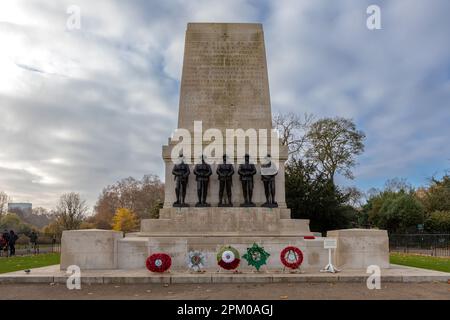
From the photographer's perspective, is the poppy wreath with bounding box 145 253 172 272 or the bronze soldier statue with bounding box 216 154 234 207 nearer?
the poppy wreath with bounding box 145 253 172 272

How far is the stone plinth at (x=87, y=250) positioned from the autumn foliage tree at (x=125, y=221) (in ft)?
169

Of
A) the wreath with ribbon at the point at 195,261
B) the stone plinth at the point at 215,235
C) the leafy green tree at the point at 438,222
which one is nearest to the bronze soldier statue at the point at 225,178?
the stone plinth at the point at 215,235

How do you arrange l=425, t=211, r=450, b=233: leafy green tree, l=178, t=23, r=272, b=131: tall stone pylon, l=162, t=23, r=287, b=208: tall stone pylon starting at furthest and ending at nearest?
l=425, t=211, r=450, b=233: leafy green tree
l=178, t=23, r=272, b=131: tall stone pylon
l=162, t=23, r=287, b=208: tall stone pylon

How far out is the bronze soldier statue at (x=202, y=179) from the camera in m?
17.8

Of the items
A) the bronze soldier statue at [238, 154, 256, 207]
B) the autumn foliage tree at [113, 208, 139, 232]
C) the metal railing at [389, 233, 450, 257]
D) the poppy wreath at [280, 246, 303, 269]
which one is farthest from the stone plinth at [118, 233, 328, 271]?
the autumn foliage tree at [113, 208, 139, 232]

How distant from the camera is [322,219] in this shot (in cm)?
2822

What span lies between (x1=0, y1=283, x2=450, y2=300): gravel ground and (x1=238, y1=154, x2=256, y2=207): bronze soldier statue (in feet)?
21.8

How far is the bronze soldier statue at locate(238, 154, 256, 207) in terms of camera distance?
17859 mm

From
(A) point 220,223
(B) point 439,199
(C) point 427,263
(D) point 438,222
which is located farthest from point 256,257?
(B) point 439,199

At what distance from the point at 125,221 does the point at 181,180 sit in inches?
2019

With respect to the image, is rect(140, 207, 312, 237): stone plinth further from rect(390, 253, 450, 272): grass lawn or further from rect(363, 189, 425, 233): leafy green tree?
rect(363, 189, 425, 233): leafy green tree

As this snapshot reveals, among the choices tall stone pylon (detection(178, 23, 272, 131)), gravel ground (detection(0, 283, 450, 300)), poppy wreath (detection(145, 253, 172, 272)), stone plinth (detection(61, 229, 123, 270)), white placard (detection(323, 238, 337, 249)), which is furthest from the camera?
tall stone pylon (detection(178, 23, 272, 131))

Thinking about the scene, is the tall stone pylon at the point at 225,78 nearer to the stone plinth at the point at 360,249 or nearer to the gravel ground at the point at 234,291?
the stone plinth at the point at 360,249
